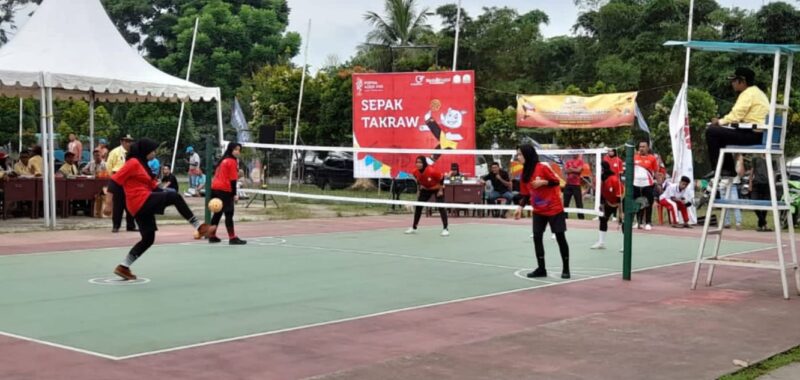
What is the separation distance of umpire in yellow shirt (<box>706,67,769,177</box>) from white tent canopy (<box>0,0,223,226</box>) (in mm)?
13252

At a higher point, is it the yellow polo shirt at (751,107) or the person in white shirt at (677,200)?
the yellow polo shirt at (751,107)

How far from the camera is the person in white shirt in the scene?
24.8 meters

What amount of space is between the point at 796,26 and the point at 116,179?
3845 centimetres

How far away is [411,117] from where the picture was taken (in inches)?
1117

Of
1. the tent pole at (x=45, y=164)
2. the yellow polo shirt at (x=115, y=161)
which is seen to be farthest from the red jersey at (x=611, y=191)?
the tent pole at (x=45, y=164)

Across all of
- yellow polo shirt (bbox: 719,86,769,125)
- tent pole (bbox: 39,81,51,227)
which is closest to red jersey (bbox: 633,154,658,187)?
yellow polo shirt (bbox: 719,86,769,125)

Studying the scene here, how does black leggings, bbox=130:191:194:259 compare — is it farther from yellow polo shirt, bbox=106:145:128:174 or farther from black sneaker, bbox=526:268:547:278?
yellow polo shirt, bbox=106:145:128:174

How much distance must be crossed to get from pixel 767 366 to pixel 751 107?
4.90 meters

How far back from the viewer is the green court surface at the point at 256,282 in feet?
29.5

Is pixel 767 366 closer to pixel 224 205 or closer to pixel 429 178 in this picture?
pixel 224 205

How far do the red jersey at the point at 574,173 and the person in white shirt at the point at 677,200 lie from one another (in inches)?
159

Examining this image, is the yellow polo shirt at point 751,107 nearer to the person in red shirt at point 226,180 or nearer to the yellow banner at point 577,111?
the person in red shirt at point 226,180

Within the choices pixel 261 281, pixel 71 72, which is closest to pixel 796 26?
pixel 71 72

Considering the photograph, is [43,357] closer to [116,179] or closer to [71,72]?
[116,179]
